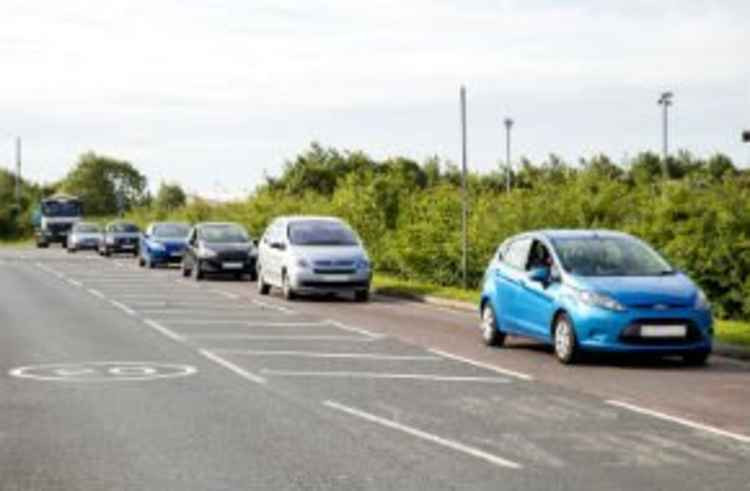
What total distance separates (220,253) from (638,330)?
23.2 m

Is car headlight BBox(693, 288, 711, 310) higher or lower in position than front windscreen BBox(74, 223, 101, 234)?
lower

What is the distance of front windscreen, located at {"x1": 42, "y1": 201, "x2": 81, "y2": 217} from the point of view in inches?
3297

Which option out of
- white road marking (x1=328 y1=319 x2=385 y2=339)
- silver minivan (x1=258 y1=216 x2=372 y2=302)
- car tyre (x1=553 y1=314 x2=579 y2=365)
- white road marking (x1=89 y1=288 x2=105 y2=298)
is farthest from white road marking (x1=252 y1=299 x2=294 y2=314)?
car tyre (x1=553 y1=314 x2=579 y2=365)

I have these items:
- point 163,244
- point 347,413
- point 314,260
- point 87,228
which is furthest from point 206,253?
point 87,228

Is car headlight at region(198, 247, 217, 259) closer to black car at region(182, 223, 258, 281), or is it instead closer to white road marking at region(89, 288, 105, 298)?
black car at region(182, 223, 258, 281)

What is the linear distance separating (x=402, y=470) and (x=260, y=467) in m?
0.89

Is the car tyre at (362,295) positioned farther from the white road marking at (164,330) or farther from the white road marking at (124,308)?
the white road marking at (164,330)

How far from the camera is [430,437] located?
10.2 metres

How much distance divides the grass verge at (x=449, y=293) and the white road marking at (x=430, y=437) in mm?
6737

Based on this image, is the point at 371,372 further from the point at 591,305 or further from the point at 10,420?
the point at 10,420

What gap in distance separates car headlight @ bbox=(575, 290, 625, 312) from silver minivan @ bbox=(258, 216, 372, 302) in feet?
42.0

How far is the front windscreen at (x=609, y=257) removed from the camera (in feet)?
53.5

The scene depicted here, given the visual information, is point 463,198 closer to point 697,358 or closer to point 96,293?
point 96,293

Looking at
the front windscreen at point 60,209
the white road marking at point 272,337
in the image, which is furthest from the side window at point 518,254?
the front windscreen at point 60,209
